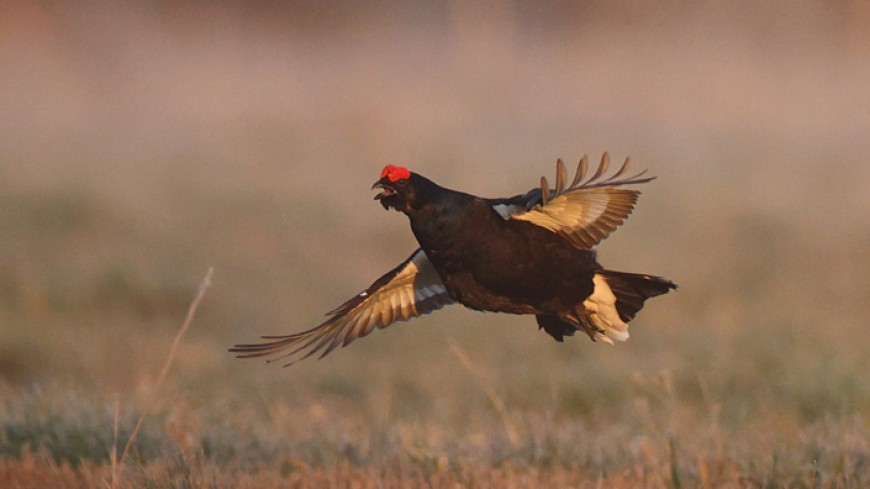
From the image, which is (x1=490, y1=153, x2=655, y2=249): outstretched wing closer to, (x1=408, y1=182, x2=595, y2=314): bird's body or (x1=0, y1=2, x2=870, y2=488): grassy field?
(x1=408, y1=182, x2=595, y2=314): bird's body

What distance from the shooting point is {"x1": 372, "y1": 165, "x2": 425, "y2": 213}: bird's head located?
436 centimetres

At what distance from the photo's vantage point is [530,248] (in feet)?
14.7

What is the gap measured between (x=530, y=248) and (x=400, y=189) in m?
0.43

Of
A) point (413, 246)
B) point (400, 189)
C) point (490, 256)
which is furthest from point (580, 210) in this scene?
point (413, 246)

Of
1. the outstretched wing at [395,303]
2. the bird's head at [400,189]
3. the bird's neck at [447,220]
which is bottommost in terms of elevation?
the outstretched wing at [395,303]

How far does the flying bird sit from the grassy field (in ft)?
1.11

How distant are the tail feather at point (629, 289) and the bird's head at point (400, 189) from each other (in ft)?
2.41

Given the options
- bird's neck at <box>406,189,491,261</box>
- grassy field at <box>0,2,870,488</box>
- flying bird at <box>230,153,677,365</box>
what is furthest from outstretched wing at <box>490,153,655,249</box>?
grassy field at <box>0,2,870,488</box>

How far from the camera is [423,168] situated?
1280cm

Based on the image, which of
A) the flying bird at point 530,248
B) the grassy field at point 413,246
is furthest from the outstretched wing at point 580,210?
the grassy field at point 413,246

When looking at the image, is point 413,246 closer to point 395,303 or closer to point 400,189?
point 395,303

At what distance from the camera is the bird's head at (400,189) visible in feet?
14.3

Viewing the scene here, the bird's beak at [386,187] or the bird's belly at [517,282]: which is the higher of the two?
the bird's beak at [386,187]

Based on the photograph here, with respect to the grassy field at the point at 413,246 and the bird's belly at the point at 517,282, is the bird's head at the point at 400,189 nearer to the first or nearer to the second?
the bird's belly at the point at 517,282
